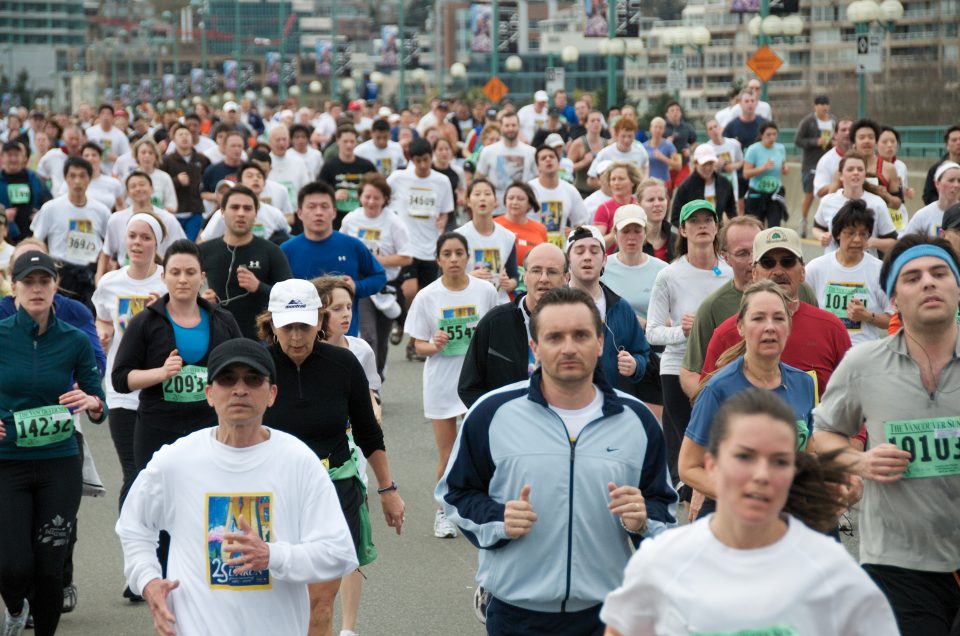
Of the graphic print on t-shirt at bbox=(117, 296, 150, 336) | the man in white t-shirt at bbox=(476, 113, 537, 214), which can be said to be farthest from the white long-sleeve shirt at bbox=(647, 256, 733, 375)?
the man in white t-shirt at bbox=(476, 113, 537, 214)

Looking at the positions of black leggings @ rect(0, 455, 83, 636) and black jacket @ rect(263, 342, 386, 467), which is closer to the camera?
black jacket @ rect(263, 342, 386, 467)

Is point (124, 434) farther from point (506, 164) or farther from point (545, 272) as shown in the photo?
point (506, 164)

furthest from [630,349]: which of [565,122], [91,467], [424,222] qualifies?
[565,122]

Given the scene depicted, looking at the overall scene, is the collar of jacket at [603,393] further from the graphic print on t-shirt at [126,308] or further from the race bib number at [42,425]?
the graphic print on t-shirt at [126,308]

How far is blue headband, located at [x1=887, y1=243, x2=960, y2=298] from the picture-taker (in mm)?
5219

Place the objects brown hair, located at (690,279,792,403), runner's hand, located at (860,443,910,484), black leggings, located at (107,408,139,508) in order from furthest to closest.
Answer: black leggings, located at (107,408,139,508) → brown hair, located at (690,279,792,403) → runner's hand, located at (860,443,910,484)

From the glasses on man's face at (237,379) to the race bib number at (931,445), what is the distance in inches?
80.4

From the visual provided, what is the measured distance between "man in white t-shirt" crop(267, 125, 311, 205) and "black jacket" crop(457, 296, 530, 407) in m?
11.2

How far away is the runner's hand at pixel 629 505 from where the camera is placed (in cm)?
481

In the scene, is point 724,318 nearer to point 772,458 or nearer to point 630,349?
point 630,349

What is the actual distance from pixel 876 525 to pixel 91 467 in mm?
4083

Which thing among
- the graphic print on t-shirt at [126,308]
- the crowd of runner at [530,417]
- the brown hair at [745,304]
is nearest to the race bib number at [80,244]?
the crowd of runner at [530,417]

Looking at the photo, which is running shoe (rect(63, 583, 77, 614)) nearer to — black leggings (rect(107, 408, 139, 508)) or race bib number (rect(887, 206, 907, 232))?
black leggings (rect(107, 408, 139, 508))

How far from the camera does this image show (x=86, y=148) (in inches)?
707
